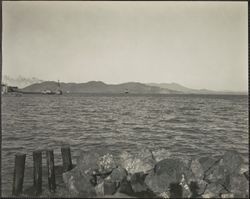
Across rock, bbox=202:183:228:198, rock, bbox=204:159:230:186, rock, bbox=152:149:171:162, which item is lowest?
rock, bbox=202:183:228:198

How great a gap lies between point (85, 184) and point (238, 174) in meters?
5.25

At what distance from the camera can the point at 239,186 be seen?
10.3m

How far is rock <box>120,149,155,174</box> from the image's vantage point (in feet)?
38.1

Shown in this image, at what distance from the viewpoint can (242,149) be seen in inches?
748

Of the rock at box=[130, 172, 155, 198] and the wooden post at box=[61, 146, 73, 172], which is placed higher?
the wooden post at box=[61, 146, 73, 172]

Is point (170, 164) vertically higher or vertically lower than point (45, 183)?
higher

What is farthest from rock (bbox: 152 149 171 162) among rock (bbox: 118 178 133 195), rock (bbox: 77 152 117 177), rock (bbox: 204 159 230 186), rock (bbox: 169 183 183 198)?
rock (bbox: 118 178 133 195)

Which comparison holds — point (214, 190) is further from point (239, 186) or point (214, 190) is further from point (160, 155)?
point (160, 155)

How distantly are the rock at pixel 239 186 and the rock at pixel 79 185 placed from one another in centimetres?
454

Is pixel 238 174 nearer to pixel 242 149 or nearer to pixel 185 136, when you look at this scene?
pixel 242 149

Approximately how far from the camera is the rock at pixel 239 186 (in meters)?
10.1

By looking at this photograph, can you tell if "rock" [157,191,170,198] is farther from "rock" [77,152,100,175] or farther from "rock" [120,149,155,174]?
"rock" [77,152,100,175]

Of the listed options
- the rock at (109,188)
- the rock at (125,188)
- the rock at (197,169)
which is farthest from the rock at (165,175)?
the rock at (109,188)

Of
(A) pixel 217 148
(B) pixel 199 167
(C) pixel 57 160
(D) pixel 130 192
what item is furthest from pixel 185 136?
(D) pixel 130 192
